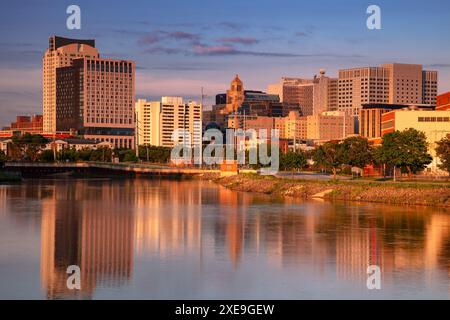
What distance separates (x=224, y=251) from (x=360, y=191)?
133 ft

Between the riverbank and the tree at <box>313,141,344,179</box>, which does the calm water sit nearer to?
the riverbank

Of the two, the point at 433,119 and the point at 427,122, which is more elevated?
the point at 433,119

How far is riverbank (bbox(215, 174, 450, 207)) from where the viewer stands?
74.8 m

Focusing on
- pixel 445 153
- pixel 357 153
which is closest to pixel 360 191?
pixel 445 153

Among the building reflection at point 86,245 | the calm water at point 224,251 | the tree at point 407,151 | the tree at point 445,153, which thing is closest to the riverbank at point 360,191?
the calm water at point 224,251

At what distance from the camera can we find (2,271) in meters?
38.1

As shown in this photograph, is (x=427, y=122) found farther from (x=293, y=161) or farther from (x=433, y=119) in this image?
(x=293, y=161)

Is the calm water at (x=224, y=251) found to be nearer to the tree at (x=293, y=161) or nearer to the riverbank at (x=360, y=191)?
the riverbank at (x=360, y=191)

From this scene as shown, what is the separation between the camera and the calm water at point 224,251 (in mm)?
34344

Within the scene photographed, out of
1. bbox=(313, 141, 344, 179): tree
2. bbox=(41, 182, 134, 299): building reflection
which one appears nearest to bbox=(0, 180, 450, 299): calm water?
bbox=(41, 182, 134, 299): building reflection

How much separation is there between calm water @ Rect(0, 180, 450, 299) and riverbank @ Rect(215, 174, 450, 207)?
4.13m

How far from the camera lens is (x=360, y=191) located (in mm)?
83438

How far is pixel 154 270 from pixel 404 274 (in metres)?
11.0
